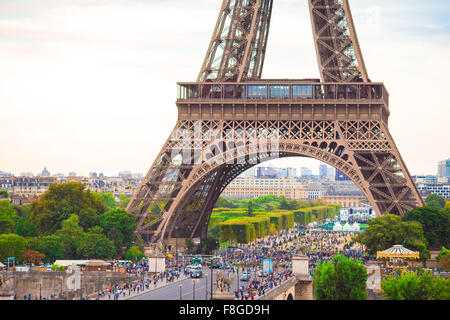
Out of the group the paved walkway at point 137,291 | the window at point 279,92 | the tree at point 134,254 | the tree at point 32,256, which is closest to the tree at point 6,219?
the tree at point 32,256

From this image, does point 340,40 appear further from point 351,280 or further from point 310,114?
point 351,280

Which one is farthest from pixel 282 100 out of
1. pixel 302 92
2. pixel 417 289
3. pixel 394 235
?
pixel 417 289

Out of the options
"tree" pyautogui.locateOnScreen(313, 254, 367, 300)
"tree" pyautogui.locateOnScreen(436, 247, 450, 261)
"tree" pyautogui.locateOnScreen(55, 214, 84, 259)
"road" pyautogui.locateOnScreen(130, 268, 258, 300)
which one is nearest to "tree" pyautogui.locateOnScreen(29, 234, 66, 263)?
"tree" pyautogui.locateOnScreen(55, 214, 84, 259)

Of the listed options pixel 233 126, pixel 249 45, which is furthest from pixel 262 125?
pixel 249 45

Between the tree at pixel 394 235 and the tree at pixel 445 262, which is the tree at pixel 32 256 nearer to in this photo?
the tree at pixel 394 235

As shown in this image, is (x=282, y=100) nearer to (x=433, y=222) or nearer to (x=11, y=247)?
(x=433, y=222)
